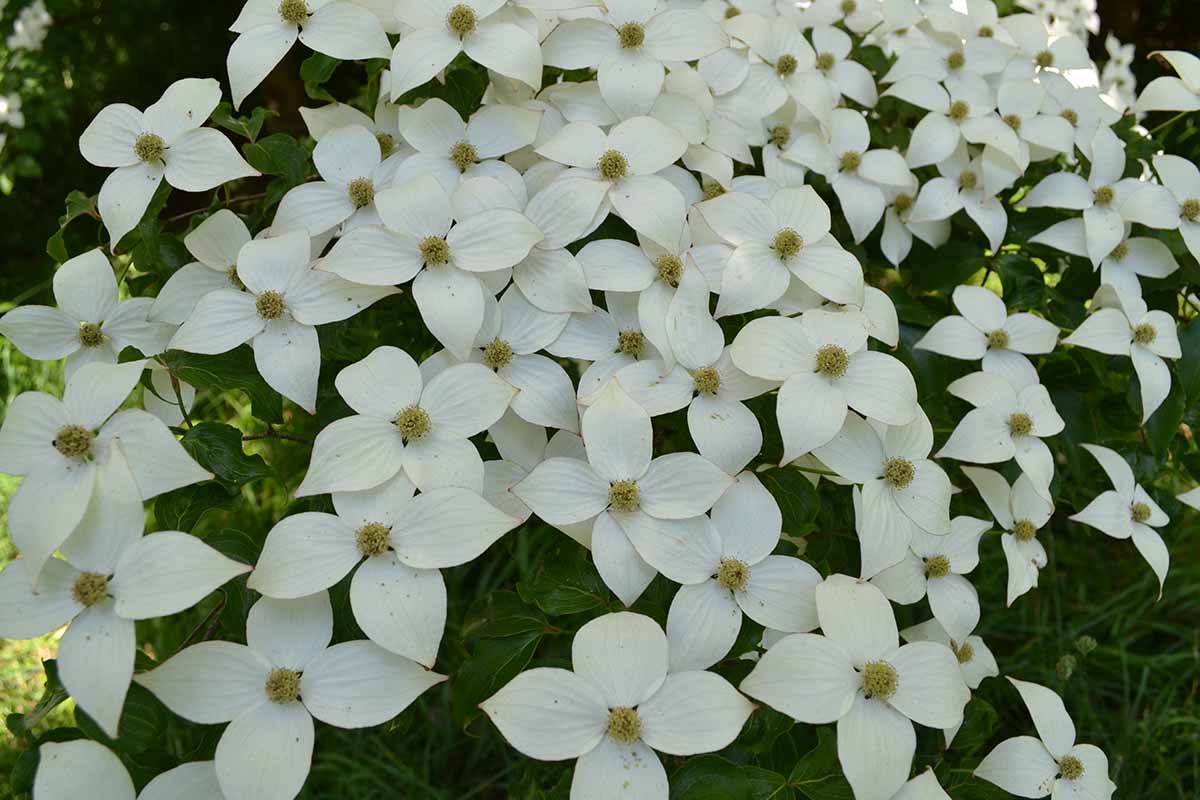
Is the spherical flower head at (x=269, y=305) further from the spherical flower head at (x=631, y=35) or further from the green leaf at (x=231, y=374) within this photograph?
the spherical flower head at (x=631, y=35)

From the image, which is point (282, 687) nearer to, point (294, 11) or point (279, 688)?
point (279, 688)

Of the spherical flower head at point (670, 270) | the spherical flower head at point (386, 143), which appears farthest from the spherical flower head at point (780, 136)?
the spherical flower head at point (386, 143)

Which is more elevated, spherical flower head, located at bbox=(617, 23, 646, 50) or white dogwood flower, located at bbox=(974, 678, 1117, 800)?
spherical flower head, located at bbox=(617, 23, 646, 50)

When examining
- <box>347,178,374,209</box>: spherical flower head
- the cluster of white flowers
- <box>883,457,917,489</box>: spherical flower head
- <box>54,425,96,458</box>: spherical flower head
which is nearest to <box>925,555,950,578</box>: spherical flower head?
the cluster of white flowers

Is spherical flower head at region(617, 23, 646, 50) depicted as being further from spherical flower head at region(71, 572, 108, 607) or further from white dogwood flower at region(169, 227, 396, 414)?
spherical flower head at region(71, 572, 108, 607)

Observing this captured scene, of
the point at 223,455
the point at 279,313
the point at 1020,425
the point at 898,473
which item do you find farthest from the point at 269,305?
the point at 1020,425

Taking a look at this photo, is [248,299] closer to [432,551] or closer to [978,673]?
[432,551]
